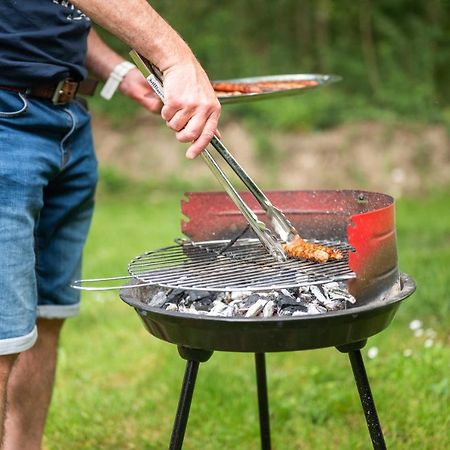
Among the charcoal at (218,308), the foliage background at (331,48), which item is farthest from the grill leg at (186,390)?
the foliage background at (331,48)

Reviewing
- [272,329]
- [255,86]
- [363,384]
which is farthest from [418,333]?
[272,329]

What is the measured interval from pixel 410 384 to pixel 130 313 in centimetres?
190

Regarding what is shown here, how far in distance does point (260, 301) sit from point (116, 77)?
1153 mm

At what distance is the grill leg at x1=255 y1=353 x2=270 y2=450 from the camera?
2.51m

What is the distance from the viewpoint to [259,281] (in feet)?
6.30

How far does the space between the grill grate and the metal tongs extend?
64 millimetres

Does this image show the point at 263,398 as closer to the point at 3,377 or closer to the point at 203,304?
the point at 203,304

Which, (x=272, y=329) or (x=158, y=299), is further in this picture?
(x=158, y=299)

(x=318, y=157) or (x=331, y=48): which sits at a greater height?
(x=331, y=48)

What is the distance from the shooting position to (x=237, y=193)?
81.7 inches

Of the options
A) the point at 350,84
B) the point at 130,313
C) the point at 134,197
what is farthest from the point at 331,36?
the point at 130,313

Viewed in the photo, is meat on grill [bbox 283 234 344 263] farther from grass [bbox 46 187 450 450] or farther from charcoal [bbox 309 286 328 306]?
grass [bbox 46 187 450 450]

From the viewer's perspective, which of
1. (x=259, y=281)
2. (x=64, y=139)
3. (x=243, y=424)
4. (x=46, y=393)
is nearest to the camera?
(x=259, y=281)

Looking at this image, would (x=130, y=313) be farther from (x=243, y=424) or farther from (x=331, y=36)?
(x=331, y=36)
